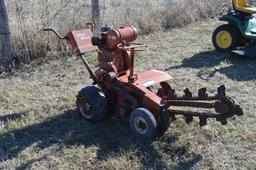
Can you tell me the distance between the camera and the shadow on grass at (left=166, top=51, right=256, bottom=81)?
5.92 metres

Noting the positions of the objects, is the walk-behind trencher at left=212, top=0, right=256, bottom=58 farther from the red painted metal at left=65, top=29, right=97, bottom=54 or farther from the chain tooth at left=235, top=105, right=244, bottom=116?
the chain tooth at left=235, top=105, right=244, bottom=116

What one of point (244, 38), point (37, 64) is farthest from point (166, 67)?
point (37, 64)

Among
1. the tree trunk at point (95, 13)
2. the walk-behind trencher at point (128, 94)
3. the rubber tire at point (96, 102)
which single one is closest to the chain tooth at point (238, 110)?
the walk-behind trencher at point (128, 94)

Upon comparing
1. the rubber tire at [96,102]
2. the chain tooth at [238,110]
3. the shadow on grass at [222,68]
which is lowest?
the shadow on grass at [222,68]

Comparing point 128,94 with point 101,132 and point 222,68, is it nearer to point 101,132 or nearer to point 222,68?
point 101,132

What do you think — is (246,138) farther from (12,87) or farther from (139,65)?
(12,87)

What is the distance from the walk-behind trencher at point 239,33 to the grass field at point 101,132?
18.4 inches

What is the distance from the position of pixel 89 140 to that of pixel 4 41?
9.88ft

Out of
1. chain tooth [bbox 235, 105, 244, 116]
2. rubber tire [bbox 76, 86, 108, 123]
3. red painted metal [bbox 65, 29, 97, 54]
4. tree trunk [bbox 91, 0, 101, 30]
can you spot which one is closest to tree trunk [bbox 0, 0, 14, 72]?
tree trunk [bbox 91, 0, 101, 30]

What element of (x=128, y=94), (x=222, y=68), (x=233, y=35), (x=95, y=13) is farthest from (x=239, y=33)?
(x=128, y=94)

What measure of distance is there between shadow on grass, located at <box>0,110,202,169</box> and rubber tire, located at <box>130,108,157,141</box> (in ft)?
0.36

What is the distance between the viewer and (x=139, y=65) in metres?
6.49

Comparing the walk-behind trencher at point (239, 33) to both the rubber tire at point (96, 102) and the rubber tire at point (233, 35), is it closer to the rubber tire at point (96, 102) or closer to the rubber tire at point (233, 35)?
the rubber tire at point (233, 35)

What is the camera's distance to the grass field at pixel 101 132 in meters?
3.72
